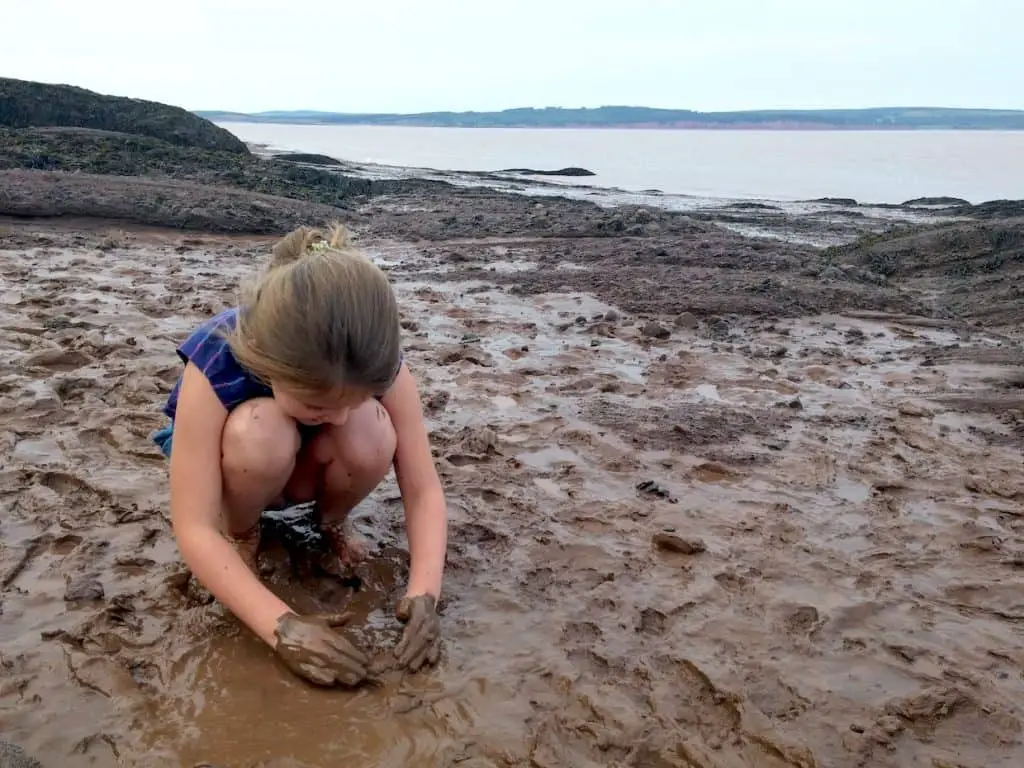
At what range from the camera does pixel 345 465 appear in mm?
2139

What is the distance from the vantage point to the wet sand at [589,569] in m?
1.80

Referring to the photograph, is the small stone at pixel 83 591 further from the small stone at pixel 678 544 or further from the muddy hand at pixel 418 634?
the small stone at pixel 678 544

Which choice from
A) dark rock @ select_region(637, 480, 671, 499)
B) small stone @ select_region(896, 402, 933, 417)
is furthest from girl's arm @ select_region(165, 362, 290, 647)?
small stone @ select_region(896, 402, 933, 417)

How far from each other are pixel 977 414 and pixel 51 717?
3762 millimetres

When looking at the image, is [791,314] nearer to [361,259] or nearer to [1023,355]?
[1023,355]

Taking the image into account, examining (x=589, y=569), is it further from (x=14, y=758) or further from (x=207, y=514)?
(x=14, y=758)


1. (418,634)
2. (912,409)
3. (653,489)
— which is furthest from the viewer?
(912,409)

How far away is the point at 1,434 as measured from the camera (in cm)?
313

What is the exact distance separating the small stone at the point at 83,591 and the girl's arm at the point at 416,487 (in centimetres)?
80

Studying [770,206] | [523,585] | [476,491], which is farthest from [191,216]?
[770,206]

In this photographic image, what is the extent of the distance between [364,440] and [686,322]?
3.80 meters

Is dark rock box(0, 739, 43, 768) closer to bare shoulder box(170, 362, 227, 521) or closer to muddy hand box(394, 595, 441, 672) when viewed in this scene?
bare shoulder box(170, 362, 227, 521)

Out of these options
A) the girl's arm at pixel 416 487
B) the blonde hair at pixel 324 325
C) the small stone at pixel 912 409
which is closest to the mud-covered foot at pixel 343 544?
the girl's arm at pixel 416 487

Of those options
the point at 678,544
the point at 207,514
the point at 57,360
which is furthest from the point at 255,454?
the point at 57,360
